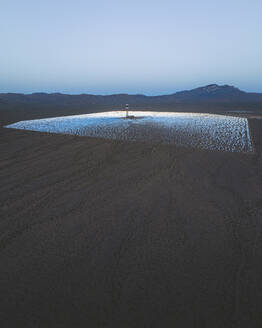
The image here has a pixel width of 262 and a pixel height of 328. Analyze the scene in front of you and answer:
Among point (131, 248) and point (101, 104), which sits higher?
point (101, 104)

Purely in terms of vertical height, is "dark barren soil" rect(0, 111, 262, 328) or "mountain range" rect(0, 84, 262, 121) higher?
"mountain range" rect(0, 84, 262, 121)

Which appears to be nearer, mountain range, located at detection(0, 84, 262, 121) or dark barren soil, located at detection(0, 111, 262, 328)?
dark barren soil, located at detection(0, 111, 262, 328)

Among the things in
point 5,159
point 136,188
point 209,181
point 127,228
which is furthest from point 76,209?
point 5,159

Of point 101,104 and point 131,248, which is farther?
point 101,104

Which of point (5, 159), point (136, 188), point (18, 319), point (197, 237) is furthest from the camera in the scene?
point (5, 159)

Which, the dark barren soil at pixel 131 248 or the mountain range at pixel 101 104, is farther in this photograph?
the mountain range at pixel 101 104

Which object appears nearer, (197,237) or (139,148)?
(197,237)

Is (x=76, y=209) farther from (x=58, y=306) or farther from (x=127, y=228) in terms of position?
(x=58, y=306)

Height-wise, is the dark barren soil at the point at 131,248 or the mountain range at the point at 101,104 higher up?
the mountain range at the point at 101,104
